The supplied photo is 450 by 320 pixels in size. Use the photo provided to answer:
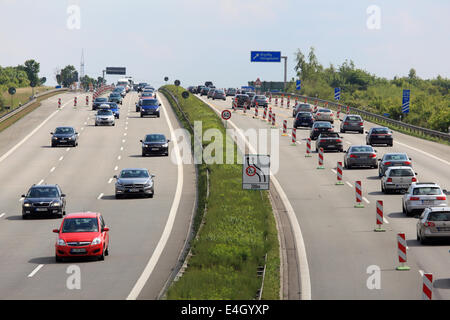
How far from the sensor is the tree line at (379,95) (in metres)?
100

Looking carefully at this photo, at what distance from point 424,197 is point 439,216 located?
20.1ft

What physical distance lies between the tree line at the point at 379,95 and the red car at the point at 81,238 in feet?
203

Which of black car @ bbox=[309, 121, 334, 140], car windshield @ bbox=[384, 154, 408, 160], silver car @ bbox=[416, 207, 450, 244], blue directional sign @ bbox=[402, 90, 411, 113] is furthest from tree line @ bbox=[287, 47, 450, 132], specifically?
silver car @ bbox=[416, 207, 450, 244]

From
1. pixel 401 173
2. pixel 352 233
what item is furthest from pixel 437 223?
pixel 401 173

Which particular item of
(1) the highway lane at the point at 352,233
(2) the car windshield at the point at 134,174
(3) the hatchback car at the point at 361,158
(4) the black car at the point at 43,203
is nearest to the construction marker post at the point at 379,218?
(1) the highway lane at the point at 352,233

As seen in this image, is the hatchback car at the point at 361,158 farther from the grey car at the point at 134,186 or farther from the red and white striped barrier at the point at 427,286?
the red and white striped barrier at the point at 427,286

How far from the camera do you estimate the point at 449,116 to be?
86.2 meters

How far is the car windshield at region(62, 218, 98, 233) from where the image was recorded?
2784cm

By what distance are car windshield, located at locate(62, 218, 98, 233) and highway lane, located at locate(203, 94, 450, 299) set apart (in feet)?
21.7

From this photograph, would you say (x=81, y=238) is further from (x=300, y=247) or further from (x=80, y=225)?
(x=300, y=247)

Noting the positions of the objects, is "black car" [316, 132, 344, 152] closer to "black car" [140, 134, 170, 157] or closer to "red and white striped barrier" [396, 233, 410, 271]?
"black car" [140, 134, 170, 157]
